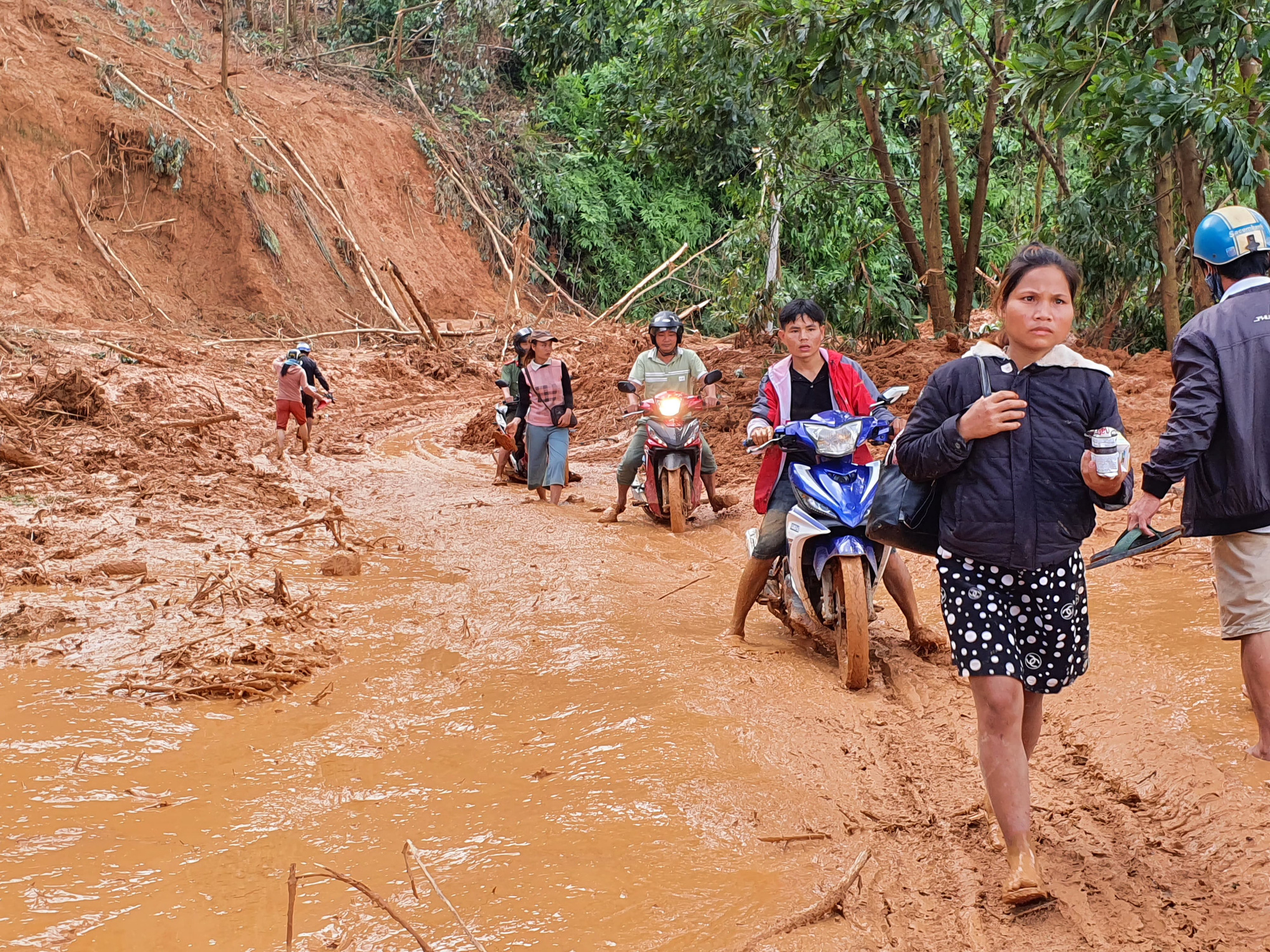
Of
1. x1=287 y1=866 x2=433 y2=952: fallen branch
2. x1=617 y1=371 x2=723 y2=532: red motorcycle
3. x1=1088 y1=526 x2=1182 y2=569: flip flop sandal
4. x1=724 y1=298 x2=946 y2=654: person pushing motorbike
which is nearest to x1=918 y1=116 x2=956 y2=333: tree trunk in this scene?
x1=617 y1=371 x2=723 y2=532: red motorcycle

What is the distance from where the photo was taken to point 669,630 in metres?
5.86

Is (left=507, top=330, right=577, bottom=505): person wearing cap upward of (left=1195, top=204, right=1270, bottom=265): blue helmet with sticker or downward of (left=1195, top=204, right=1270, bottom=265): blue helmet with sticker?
downward

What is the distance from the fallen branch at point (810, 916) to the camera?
293cm

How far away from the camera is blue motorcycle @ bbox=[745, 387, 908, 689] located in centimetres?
486

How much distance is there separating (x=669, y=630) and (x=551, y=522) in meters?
3.40

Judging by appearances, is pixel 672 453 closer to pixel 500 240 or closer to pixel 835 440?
pixel 835 440

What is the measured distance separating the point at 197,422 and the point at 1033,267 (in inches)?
448

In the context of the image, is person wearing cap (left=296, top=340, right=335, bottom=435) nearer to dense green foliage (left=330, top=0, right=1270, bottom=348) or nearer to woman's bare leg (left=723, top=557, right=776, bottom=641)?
dense green foliage (left=330, top=0, right=1270, bottom=348)

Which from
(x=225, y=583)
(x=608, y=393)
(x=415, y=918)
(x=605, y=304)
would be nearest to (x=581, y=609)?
(x=225, y=583)

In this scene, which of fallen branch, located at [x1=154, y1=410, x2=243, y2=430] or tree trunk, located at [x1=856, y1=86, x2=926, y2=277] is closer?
fallen branch, located at [x1=154, y1=410, x2=243, y2=430]

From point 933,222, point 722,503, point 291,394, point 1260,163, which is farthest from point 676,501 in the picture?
point 933,222

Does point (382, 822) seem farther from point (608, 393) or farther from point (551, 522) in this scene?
point (608, 393)

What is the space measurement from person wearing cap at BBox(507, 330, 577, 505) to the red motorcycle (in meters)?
1.40

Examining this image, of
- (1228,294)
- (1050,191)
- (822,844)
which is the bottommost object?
(822,844)
